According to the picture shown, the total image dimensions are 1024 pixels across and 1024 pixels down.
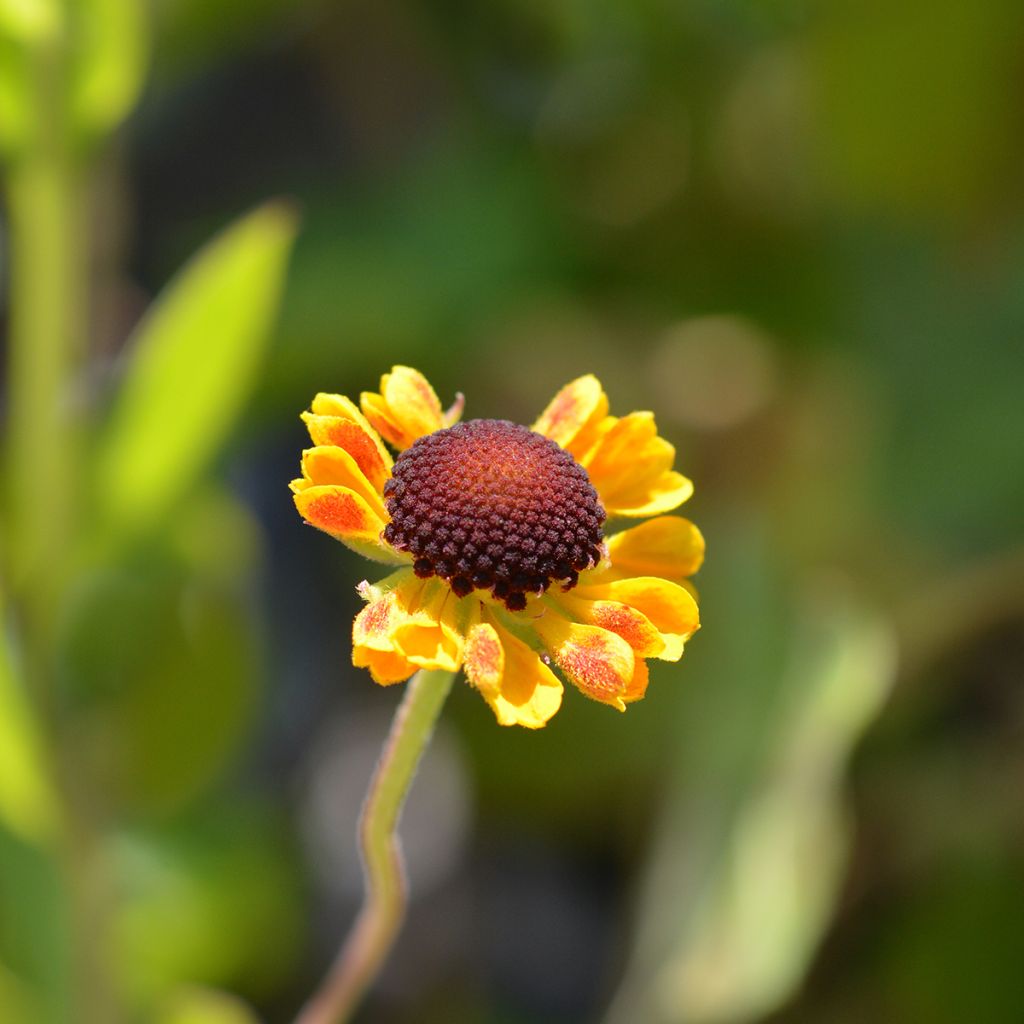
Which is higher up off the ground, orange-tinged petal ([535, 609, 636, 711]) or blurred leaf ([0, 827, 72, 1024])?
orange-tinged petal ([535, 609, 636, 711])

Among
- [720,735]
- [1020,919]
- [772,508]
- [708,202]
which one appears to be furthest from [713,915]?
[708,202]

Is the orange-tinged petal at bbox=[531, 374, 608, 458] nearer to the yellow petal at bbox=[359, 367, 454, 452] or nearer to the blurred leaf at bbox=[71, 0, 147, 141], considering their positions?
the yellow petal at bbox=[359, 367, 454, 452]

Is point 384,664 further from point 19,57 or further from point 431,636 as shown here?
point 19,57

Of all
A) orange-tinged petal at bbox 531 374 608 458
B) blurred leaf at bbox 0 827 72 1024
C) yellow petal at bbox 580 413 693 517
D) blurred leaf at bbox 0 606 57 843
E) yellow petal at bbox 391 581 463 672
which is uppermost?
orange-tinged petal at bbox 531 374 608 458

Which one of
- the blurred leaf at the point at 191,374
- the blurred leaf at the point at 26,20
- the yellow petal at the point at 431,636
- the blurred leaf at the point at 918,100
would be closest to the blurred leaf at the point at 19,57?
the blurred leaf at the point at 26,20

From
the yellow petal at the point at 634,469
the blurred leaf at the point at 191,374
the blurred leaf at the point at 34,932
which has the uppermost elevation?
the blurred leaf at the point at 191,374

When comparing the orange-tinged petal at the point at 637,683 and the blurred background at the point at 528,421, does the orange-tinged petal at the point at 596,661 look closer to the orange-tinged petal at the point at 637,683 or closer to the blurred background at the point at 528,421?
the orange-tinged petal at the point at 637,683

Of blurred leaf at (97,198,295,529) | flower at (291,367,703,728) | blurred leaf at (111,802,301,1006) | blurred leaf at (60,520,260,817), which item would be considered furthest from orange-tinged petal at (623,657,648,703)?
blurred leaf at (111,802,301,1006)

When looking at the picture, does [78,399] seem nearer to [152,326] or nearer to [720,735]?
[152,326]
